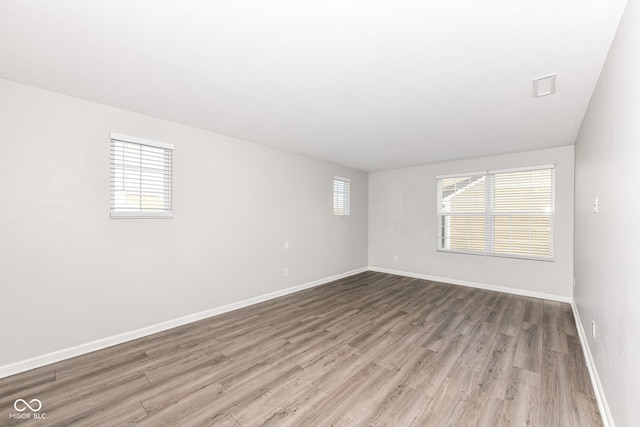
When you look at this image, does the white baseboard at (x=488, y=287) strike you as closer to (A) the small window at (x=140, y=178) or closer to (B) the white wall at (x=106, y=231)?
(B) the white wall at (x=106, y=231)

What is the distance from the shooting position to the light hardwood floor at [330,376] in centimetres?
176

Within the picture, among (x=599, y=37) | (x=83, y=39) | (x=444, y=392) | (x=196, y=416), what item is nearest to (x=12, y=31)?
(x=83, y=39)

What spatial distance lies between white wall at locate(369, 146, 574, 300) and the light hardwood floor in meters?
0.96

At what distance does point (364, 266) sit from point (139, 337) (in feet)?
15.2

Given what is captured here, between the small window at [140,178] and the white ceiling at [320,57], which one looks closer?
the white ceiling at [320,57]

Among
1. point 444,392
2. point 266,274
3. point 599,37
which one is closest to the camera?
point 599,37

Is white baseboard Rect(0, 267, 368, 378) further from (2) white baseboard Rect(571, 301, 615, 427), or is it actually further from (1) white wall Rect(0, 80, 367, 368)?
(2) white baseboard Rect(571, 301, 615, 427)

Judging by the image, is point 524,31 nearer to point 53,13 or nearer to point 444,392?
point 444,392

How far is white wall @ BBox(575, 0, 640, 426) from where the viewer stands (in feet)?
4.17

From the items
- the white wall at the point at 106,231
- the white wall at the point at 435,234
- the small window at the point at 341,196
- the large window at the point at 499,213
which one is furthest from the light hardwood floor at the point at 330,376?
the small window at the point at 341,196

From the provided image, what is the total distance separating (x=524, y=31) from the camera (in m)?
1.58

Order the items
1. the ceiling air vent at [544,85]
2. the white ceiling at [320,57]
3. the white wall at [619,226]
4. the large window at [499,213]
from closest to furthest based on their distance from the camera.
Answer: the white wall at [619,226] → the white ceiling at [320,57] → the ceiling air vent at [544,85] → the large window at [499,213]

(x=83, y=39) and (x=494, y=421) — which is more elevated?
(x=83, y=39)

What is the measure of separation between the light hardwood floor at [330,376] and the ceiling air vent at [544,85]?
7.96 feet
